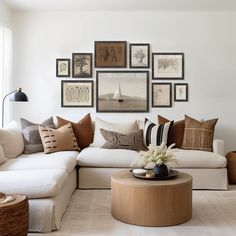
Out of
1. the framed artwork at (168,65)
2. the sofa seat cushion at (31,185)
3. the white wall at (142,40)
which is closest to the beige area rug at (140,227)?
the sofa seat cushion at (31,185)

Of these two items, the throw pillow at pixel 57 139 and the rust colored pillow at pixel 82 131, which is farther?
the rust colored pillow at pixel 82 131

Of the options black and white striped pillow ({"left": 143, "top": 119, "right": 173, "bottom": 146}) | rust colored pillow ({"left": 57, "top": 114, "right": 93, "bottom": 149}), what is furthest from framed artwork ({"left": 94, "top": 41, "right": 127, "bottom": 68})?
black and white striped pillow ({"left": 143, "top": 119, "right": 173, "bottom": 146})

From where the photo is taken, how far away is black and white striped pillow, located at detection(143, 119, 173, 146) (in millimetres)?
4652

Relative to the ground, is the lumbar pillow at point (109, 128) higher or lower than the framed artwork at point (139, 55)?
lower

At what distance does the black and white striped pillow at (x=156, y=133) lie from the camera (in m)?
4.65

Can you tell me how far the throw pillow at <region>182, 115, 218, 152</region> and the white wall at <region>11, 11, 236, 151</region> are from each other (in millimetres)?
595

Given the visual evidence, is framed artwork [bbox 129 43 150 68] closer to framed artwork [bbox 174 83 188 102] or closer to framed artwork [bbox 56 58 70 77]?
framed artwork [bbox 174 83 188 102]

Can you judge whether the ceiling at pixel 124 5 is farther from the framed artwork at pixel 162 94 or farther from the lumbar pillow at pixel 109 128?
the lumbar pillow at pixel 109 128

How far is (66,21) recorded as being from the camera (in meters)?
5.31

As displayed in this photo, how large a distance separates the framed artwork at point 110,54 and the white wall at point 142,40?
10 centimetres

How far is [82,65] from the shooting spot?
5328 mm

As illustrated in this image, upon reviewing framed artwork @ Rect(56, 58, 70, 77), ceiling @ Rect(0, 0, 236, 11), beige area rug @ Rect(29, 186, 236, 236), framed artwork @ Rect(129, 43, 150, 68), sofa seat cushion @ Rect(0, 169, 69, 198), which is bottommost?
beige area rug @ Rect(29, 186, 236, 236)

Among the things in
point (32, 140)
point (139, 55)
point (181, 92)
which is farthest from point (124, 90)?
point (32, 140)

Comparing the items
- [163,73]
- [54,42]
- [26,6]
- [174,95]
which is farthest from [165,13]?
[26,6]
